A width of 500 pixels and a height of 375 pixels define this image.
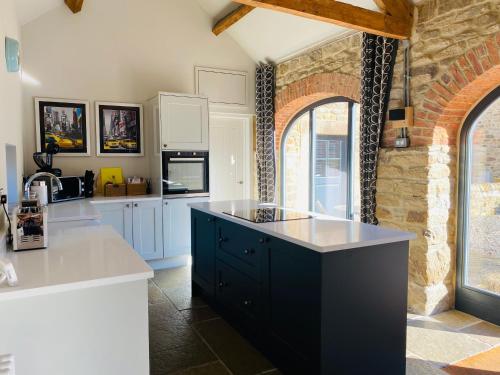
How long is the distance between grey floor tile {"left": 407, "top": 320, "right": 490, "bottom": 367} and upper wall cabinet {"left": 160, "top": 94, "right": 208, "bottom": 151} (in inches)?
125

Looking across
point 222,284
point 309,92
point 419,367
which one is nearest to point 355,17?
point 309,92

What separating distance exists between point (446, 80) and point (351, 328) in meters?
2.13

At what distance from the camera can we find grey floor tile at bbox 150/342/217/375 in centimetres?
248

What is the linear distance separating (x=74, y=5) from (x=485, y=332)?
207 inches

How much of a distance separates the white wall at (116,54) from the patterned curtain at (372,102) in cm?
245

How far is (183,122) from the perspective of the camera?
4.75 m

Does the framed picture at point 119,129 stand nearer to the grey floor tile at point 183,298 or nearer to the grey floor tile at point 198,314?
the grey floor tile at point 183,298

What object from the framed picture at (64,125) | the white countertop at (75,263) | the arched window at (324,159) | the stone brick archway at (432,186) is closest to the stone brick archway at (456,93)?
the stone brick archway at (432,186)

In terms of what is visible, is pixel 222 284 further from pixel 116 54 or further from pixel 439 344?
pixel 116 54

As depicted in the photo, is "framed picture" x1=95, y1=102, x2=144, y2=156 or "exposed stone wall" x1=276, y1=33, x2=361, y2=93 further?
"framed picture" x1=95, y1=102, x2=144, y2=156

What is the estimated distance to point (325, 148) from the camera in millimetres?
4965

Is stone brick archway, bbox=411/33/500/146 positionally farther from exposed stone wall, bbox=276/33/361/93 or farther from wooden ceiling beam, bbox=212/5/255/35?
wooden ceiling beam, bbox=212/5/255/35

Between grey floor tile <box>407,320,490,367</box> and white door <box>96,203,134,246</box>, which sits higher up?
white door <box>96,203,134,246</box>

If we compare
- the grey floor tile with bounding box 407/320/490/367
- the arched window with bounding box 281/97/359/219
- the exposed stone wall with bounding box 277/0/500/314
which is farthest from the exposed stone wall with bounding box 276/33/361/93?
the grey floor tile with bounding box 407/320/490/367
